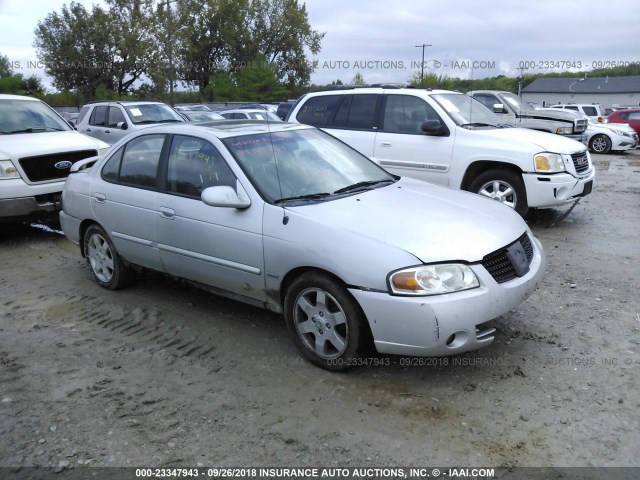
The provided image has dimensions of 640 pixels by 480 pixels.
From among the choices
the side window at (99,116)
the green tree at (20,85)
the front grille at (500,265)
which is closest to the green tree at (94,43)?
the green tree at (20,85)

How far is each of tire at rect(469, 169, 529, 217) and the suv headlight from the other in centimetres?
591

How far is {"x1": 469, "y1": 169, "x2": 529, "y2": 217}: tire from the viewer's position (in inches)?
292

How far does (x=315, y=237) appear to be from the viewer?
3.73 metres

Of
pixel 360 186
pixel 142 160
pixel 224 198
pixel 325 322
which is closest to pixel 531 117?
pixel 360 186

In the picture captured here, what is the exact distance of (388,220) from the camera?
3832 mm

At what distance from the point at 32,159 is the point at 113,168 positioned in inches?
106

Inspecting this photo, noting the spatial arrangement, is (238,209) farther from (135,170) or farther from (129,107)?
(129,107)

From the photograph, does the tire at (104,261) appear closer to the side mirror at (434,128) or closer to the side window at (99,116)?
the side mirror at (434,128)

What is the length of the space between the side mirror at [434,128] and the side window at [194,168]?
3892 mm

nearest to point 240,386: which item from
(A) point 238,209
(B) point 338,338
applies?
(B) point 338,338

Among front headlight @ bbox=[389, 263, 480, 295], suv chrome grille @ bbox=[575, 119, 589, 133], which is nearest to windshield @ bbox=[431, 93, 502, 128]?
front headlight @ bbox=[389, 263, 480, 295]

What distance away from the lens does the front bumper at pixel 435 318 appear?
337cm

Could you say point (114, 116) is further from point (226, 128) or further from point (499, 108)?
point (226, 128)

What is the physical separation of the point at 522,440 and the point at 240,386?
68.6 inches
